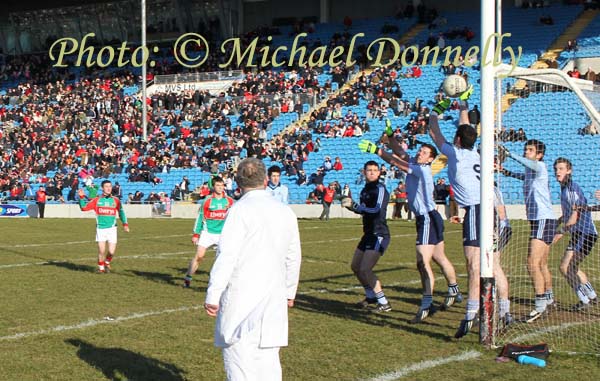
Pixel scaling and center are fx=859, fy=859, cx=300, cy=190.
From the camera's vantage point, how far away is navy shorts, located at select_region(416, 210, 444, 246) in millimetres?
10504

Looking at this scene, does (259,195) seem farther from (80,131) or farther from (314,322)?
(80,131)

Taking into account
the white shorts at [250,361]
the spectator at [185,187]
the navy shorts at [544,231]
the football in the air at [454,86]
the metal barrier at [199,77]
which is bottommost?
the white shorts at [250,361]

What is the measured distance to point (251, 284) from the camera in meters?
5.55

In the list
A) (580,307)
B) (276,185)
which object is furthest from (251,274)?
(276,185)

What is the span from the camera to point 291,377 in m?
7.37

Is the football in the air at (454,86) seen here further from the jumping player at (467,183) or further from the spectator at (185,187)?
the spectator at (185,187)

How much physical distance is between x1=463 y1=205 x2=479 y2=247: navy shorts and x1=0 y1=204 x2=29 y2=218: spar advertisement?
34498mm

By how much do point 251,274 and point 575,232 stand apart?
698 cm

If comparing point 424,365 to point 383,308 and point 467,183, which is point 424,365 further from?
point 383,308

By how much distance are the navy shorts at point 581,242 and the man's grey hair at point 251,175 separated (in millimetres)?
6814

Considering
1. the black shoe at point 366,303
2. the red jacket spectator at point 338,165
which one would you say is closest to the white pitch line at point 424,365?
the black shoe at point 366,303

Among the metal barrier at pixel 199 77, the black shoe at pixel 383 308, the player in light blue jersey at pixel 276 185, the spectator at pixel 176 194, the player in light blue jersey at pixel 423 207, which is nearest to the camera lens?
the player in light blue jersey at pixel 423 207

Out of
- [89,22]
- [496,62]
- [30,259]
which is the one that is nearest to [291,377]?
[496,62]

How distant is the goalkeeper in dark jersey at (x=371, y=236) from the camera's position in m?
11.0
